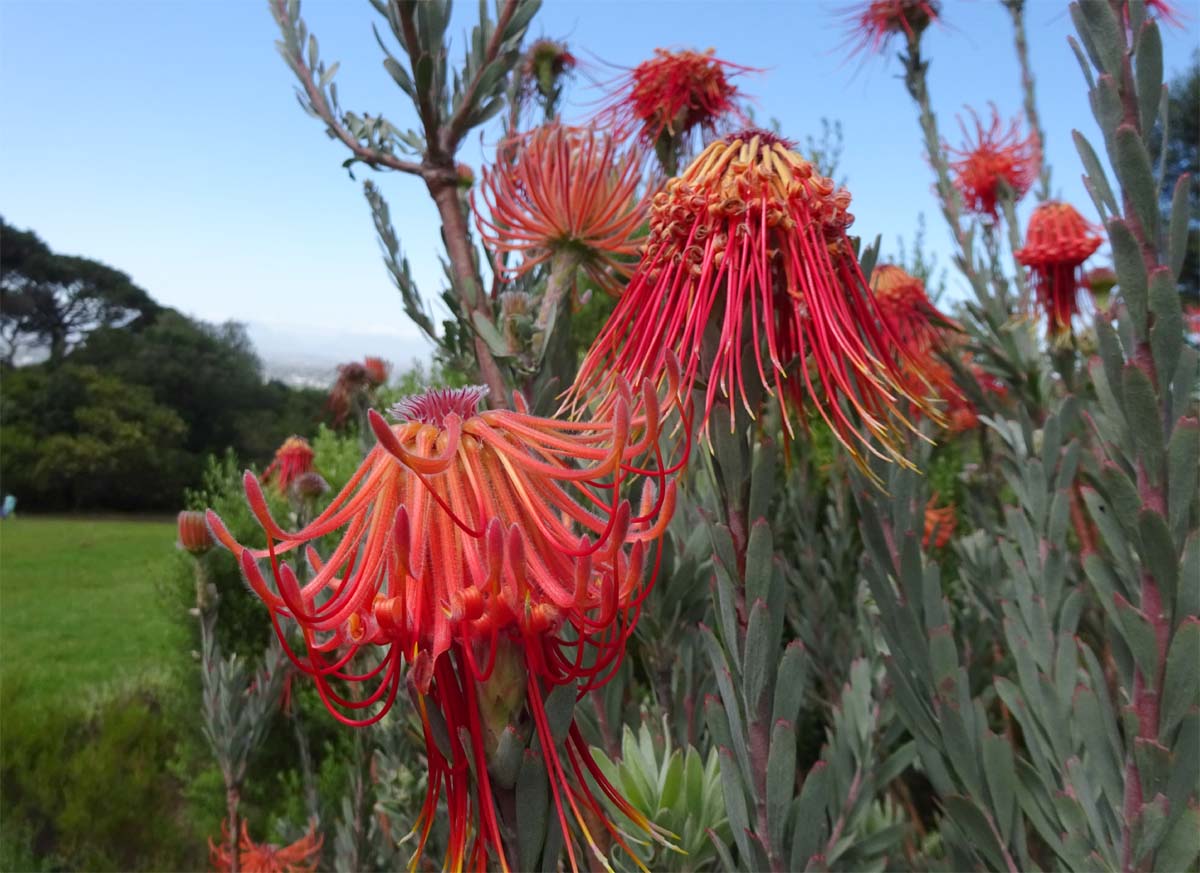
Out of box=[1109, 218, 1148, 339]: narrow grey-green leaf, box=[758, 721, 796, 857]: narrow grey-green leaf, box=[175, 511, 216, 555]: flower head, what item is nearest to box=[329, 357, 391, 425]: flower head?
box=[175, 511, 216, 555]: flower head

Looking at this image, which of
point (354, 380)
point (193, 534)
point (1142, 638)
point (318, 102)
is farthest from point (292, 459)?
point (1142, 638)

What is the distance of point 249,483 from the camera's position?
1.30 ft

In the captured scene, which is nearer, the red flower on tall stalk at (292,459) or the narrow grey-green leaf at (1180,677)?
the narrow grey-green leaf at (1180,677)

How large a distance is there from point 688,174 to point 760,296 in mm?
133

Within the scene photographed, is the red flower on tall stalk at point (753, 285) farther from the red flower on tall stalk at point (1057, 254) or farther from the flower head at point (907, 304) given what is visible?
the red flower on tall stalk at point (1057, 254)

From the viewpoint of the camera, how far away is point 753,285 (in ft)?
1.90

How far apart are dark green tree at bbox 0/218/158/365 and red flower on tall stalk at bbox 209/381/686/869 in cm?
1730

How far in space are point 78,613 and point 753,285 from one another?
7.04m

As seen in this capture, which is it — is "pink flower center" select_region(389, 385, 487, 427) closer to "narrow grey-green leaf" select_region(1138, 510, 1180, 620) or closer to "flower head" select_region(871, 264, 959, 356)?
"narrow grey-green leaf" select_region(1138, 510, 1180, 620)

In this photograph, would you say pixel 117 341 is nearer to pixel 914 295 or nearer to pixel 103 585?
pixel 103 585

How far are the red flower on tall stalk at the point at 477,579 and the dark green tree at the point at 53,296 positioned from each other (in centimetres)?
1730

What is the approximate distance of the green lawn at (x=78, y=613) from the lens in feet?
14.8

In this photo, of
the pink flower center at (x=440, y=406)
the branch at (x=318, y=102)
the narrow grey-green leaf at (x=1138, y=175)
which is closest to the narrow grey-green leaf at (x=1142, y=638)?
the narrow grey-green leaf at (x=1138, y=175)

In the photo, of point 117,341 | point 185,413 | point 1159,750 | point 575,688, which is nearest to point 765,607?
point 575,688
